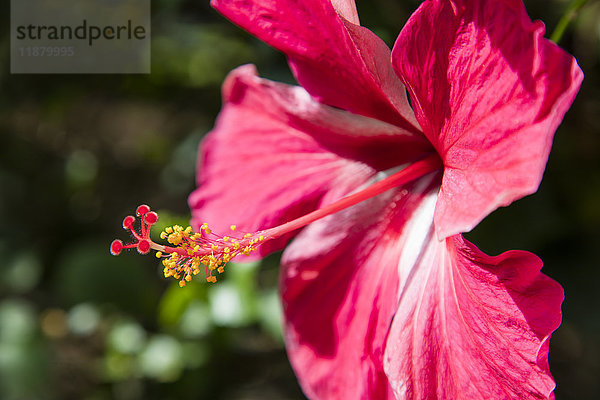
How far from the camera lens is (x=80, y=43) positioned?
143 centimetres

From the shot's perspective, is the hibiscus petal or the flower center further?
the flower center

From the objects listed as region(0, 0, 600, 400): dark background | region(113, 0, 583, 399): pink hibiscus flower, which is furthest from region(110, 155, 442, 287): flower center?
region(0, 0, 600, 400): dark background

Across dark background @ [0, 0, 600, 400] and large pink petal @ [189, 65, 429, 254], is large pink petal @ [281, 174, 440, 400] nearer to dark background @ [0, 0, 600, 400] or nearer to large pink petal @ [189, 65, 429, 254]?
large pink petal @ [189, 65, 429, 254]

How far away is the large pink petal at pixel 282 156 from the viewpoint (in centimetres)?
86

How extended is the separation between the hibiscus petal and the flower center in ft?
0.30

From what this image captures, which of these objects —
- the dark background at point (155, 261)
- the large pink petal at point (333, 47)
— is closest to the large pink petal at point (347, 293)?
the large pink petal at point (333, 47)

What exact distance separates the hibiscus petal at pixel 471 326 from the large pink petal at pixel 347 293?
0.18 feet

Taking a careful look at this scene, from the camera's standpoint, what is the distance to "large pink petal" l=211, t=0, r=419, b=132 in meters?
0.68

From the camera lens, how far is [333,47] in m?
0.71

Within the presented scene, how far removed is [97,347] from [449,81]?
61.0 inches

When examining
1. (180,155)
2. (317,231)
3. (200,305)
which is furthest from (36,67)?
(317,231)

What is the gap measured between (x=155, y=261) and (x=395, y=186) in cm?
173

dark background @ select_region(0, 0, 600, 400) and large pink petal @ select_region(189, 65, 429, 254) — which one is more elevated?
large pink petal @ select_region(189, 65, 429, 254)

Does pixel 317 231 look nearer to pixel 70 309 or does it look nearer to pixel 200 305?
pixel 200 305
